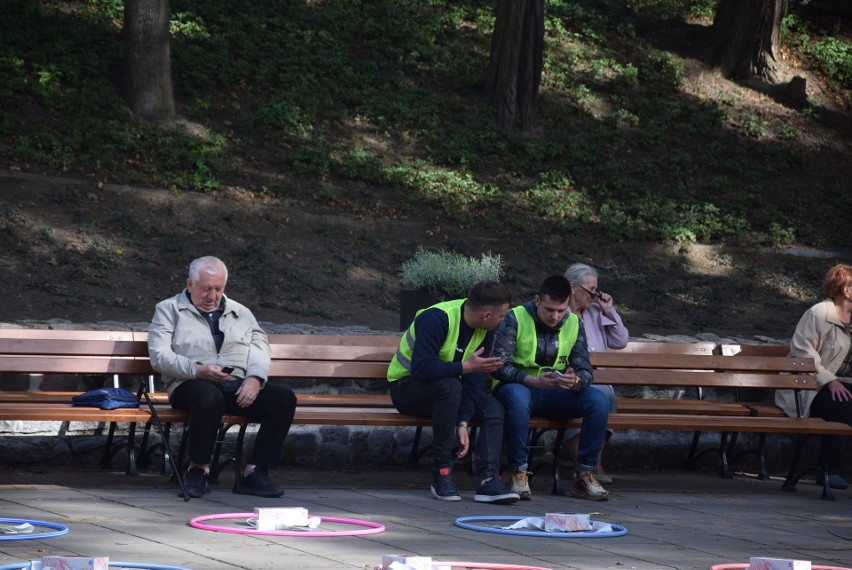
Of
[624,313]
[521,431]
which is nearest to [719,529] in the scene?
[521,431]

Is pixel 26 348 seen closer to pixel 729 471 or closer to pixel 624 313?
pixel 729 471

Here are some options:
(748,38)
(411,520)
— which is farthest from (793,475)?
(748,38)

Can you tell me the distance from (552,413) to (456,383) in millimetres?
780

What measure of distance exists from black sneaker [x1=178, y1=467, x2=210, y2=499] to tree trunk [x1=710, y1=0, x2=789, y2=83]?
17.1 metres

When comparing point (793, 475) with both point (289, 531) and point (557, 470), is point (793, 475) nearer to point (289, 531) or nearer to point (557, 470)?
point (557, 470)

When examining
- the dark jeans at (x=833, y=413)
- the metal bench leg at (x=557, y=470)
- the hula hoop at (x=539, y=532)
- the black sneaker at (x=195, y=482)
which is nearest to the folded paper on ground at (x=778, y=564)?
the hula hoop at (x=539, y=532)

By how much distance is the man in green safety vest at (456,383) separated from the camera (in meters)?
6.77

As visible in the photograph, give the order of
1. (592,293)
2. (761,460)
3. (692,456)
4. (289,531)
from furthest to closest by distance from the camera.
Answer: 1. (692,456)
2. (761,460)
3. (592,293)
4. (289,531)

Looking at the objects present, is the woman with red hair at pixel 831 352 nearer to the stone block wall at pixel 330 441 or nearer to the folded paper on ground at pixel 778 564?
the stone block wall at pixel 330 441

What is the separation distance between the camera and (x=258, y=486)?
6.54 m

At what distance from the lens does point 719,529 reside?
20.5 ft

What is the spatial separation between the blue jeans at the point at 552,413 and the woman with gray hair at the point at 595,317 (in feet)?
1.04

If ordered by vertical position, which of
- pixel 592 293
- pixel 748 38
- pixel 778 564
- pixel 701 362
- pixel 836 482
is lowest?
pixel 836 482

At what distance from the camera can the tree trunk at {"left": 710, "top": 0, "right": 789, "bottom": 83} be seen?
2103 centimetres
